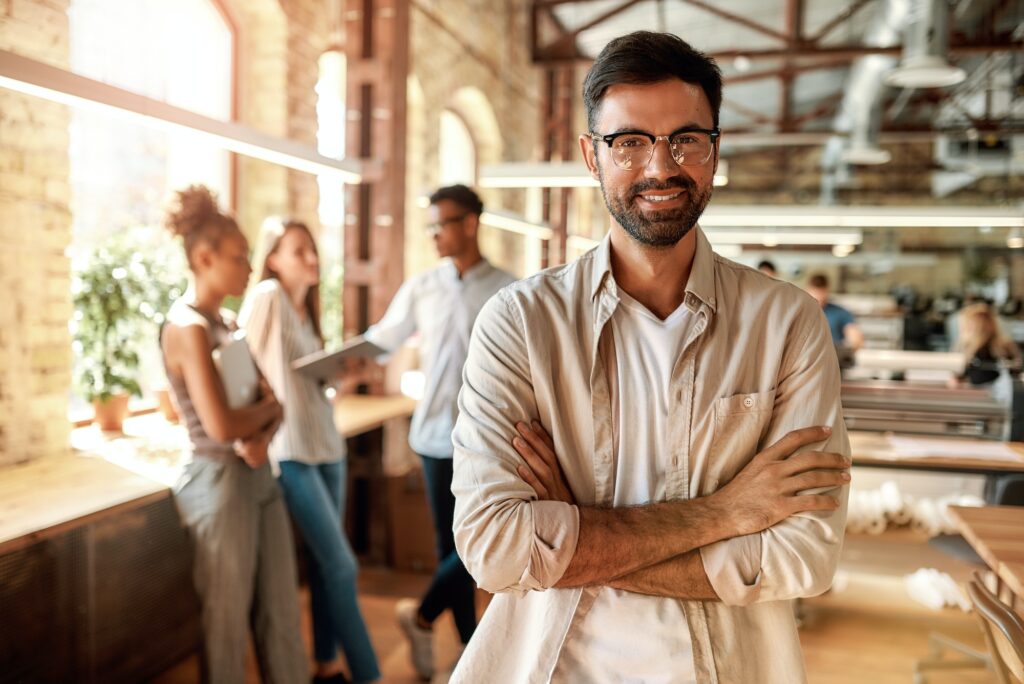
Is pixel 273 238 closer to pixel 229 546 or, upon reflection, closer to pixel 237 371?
pixel 237 371

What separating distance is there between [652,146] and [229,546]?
1.91 metres

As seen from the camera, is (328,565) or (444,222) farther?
(444,222)

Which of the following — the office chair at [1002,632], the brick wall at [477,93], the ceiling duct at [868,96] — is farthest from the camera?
the ceiling duct at [868,96]

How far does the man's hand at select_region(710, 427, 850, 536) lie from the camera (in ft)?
4.45

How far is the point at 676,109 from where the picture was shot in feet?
4.59

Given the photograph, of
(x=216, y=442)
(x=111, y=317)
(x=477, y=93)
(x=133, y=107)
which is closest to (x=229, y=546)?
(x=216, y=442)

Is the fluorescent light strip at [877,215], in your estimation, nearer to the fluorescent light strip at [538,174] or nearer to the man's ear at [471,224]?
the fluorescent light strip at [538,174]

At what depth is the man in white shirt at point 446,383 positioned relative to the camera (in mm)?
3455

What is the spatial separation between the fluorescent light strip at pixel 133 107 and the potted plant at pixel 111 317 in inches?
38.4

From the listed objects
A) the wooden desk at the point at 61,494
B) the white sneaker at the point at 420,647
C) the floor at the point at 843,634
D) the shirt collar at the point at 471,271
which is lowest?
the floor at the point at 843,634

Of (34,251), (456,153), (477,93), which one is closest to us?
(34,251)

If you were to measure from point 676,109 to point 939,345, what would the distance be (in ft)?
46.5

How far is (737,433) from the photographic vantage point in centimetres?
142

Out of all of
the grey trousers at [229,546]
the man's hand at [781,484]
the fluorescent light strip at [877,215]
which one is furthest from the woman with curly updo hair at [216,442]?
the fluorescent light strip at [877,215]
